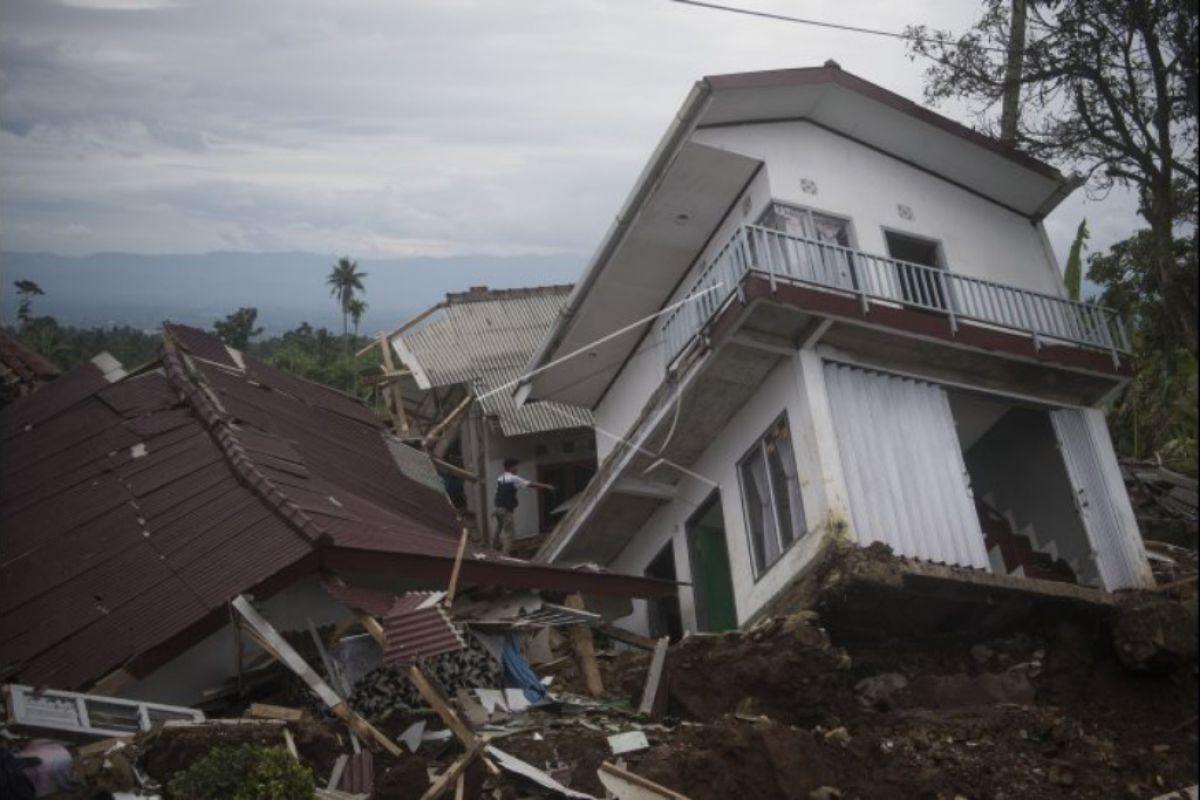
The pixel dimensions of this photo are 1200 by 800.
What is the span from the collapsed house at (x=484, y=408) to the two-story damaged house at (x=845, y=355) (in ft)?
17.4

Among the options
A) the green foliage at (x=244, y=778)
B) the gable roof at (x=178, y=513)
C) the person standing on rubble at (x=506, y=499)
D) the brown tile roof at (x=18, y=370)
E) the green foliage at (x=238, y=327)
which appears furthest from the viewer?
the green foliage at (x=238, y=327)

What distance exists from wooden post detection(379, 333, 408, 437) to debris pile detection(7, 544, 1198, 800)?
11.4 m

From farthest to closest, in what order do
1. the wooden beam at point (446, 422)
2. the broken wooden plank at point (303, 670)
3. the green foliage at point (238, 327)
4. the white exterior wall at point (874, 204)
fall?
the green foliage at point (238, 327) → the wooden beam at point (446, 422) → the white exterior wall at point (874, 204) → the broken wooden plank at point (303, 670)

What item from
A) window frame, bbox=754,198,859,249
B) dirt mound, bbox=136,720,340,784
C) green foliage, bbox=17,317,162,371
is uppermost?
green foliage, bbox=17,317,162,371

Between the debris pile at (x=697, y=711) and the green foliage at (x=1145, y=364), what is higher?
the green foliage at (x=1145, y=364)

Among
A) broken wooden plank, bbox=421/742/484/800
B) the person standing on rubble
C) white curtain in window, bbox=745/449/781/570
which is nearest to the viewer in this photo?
broken wooden plank, bbox=421/742/484/800

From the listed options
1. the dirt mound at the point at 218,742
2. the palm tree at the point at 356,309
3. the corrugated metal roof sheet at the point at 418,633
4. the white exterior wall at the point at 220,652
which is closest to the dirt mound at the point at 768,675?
the corrugated metal roof sheet at the point at 418,633

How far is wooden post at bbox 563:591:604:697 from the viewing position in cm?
1276

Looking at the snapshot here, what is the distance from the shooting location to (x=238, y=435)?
1409 centimetres

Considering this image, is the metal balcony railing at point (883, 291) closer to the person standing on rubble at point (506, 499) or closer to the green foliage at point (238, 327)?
the person standing on rubble at point (506, 499)

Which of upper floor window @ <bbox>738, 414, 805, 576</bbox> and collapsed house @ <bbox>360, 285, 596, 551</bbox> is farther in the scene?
collapsed house @ <bbox>360, 285, 596, 551</bbox>

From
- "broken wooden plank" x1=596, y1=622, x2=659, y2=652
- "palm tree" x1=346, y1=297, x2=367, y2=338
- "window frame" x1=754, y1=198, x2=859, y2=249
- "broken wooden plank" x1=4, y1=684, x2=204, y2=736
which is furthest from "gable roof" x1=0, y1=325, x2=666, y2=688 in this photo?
"palm tree" x1=346, y1=297, x2=367, y2=338

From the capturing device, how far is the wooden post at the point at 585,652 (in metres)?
12.8

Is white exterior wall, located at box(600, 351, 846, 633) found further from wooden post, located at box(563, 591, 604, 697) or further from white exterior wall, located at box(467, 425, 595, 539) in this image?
white exterior wall, located at box(467, 425, 595, 539)
